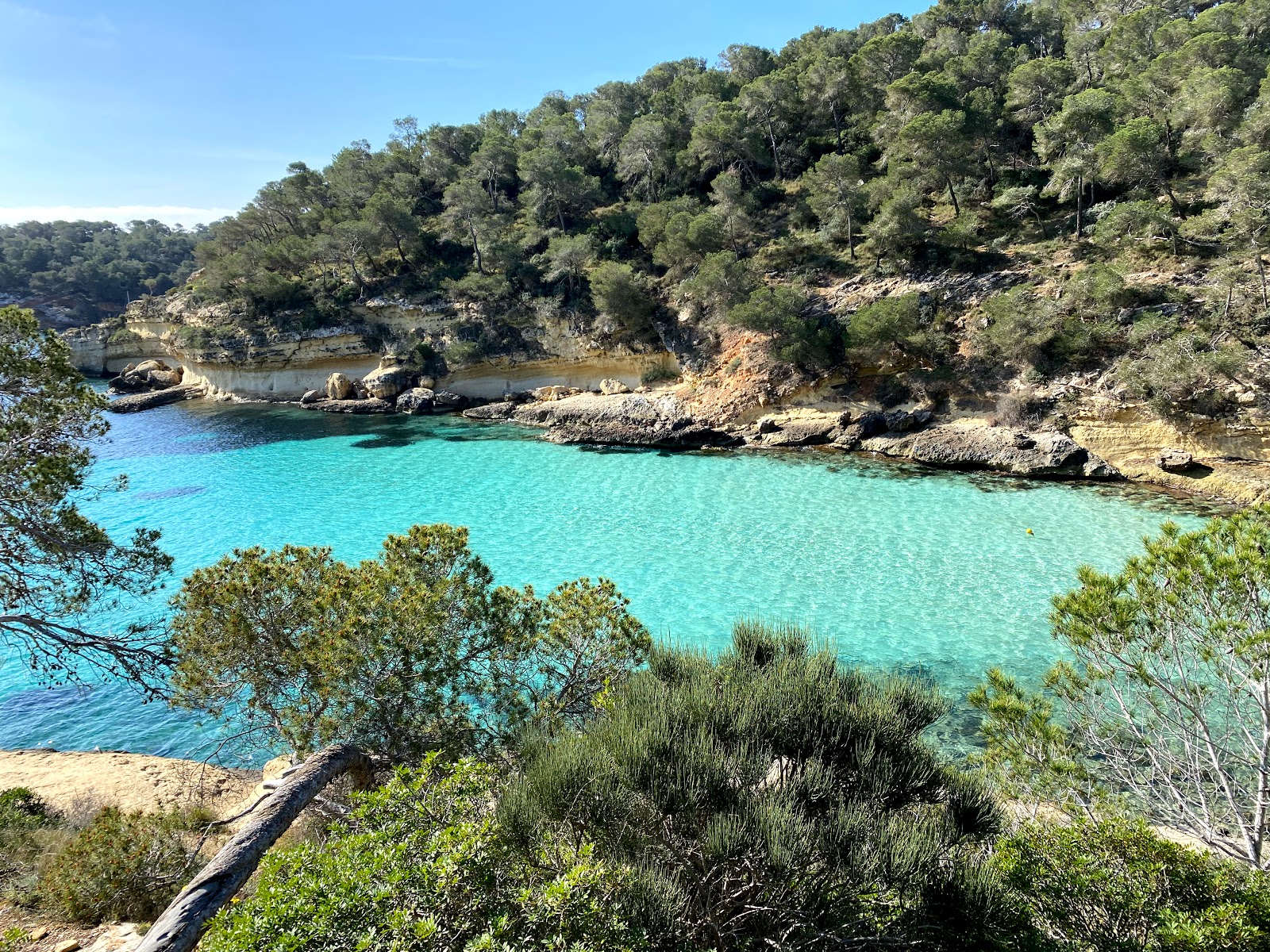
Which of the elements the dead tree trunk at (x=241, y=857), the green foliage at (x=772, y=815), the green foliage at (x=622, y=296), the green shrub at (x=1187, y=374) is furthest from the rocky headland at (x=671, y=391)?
the dead tree trunk at (x=241, y=857)

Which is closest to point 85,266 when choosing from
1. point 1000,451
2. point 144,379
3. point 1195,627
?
point 144,379

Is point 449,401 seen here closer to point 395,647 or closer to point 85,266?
point 395,647

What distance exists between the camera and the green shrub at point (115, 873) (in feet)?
13.4

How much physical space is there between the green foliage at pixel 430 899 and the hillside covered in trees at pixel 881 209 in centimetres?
1833

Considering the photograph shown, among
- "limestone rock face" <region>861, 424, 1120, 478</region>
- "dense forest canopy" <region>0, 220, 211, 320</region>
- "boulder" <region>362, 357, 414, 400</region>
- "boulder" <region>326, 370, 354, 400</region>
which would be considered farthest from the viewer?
"dense forest canopy" <region>0, 220, 211, 320</region>

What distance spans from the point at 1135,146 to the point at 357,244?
33997 millimetres

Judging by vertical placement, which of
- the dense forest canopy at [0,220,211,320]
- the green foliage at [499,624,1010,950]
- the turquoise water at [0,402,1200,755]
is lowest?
the turquoise water at [0,402,1200,755]

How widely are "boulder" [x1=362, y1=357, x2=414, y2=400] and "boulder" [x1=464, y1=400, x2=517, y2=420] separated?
17.6 ft

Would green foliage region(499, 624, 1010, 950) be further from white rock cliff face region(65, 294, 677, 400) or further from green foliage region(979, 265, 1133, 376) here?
white rock cliff face region(65, 294, 677, 400)

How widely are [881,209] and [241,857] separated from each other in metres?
25.7

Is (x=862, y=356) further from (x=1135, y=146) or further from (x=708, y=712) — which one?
(x=708, y=712)

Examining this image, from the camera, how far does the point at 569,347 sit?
28.1 m

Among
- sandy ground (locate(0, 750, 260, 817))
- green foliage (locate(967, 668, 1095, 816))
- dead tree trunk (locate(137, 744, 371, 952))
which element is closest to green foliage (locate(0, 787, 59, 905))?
sandy ground (locate(0, 750, 260, 817))

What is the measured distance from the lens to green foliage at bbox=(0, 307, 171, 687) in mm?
4820
